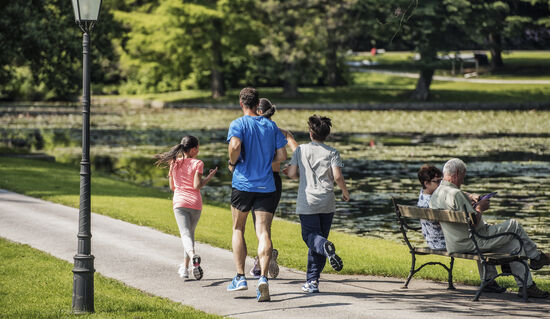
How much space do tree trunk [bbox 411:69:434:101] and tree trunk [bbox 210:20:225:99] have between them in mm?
13493

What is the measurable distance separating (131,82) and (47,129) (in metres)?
32.2

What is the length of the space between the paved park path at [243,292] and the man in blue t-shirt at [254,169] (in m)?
0.51

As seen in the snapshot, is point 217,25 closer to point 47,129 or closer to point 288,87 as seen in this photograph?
point 288,87

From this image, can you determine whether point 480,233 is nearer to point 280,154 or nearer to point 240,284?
point 280,154

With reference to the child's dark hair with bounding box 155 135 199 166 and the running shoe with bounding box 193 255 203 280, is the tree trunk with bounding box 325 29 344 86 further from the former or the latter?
the running shoe with bounding box 193 255 203 280

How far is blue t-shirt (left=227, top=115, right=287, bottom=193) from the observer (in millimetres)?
8820

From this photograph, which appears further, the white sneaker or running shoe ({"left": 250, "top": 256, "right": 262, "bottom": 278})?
running shoe ({"left": 250, "top": 256, "right": 262, "bottom": 278})

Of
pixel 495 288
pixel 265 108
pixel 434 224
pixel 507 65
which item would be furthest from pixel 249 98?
pixel 507 65

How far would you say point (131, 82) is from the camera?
72.8 meters

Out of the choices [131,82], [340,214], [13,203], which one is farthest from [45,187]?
[131,82]

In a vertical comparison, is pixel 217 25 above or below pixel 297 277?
above

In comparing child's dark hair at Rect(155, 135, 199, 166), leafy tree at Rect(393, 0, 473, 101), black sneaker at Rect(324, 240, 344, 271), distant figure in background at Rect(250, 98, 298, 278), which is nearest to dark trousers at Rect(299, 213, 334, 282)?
black sneaker at Rect(324, 240, 344, 271)

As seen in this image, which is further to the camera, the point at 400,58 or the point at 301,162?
the point at 400,58

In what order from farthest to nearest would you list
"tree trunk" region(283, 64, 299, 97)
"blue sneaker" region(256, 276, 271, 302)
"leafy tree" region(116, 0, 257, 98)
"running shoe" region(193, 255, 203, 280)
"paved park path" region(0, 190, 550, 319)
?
"leafy tree" region(116, 0, 257, 98) < "tree trunk" region(283, 64, 299, 97) < "running shoe" region(193, 255, 203, 280) < "blue sneaker" region(256, 276, 271, 302) < "paved park path" region(0, 190, 550, 319)
